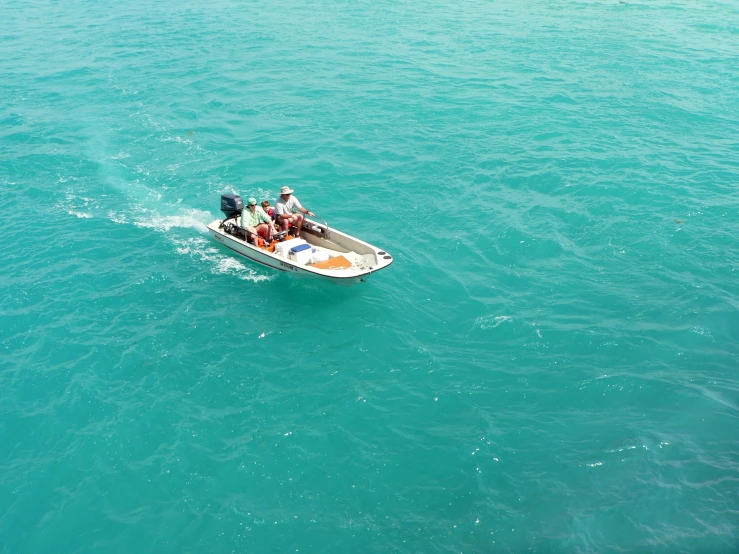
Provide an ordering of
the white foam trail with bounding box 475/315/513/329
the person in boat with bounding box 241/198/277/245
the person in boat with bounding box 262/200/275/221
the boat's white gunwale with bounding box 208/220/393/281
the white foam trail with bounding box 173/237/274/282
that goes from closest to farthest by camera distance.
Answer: the white foam trail with bounding box 475/315/513/329 → the boat's white gunwale with bounding box 208/220/393/281 → the white foam trail with bounding box 173/237/274/282 → the person in boat with bounding box 241/198/277/245 → the person in boat with bounding box 262/200/275/221

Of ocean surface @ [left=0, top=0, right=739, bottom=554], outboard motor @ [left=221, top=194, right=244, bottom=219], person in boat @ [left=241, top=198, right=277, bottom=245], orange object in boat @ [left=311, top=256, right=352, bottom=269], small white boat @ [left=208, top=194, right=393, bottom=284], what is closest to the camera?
ocean surface @ [left=0, top=0, right=739, bottom=554]

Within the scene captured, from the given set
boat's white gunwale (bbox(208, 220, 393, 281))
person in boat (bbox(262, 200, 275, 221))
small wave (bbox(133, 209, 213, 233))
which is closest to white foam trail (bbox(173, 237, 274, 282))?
boat's white gunwale (bbox(208, 220, 393, 281))

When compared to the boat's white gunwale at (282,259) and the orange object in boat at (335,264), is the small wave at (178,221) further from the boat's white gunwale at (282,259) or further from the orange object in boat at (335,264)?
the orange object in boat at (335,264)

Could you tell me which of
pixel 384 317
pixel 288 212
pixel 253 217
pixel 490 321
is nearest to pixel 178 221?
pixel 253 217

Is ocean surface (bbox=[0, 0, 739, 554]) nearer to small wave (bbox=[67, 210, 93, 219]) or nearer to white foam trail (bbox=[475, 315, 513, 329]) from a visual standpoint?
white foam trail (bbox=[475, 315, 513, 329])

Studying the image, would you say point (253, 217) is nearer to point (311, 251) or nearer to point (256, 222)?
point (256, 222)

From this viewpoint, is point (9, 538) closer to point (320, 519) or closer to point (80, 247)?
point (320, 519)

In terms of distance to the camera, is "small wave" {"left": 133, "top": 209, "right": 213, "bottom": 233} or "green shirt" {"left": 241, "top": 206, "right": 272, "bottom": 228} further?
"small wave" {"left": 133, "top": 209, "right": 213, "bottom": 233}

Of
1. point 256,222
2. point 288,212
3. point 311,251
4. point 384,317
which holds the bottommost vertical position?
point 384,317
